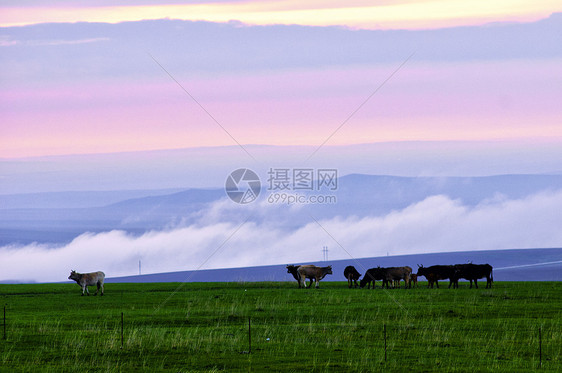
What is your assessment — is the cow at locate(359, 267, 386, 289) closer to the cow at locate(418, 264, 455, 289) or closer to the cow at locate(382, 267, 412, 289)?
the cow at locate(382, 267, 412, 289)

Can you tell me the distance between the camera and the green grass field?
84.7 feet

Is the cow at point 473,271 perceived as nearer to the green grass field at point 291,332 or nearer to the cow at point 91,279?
the green grass field at point 291,332

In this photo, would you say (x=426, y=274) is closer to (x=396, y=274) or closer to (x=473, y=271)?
(x=396, y=274)

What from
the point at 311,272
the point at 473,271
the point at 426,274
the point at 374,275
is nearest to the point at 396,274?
the point at 374,275

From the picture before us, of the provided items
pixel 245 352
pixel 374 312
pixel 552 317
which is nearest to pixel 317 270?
pixel 374 312

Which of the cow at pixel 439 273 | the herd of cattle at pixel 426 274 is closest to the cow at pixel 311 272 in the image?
the herd of cattle at pixel 426 274

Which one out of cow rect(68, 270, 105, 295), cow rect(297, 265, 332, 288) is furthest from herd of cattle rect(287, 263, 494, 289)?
cow rect(68, 270, 105, 295)

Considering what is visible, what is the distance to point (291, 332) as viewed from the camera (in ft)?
105

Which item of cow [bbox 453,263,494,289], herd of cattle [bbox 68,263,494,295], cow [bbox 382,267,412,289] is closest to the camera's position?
herd of cattle [bbox 68,263,494,295]

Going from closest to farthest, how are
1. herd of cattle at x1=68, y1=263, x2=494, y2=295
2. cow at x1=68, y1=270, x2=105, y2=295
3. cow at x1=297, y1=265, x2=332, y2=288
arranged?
cow at x1=68, y1=270, x2=105, y2=295 → herd of cattle at x1=68, y1=263, x2=494, y2=295 → cow at x1=297, y1=265, x2=332, y2=288

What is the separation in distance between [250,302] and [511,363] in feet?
72.0

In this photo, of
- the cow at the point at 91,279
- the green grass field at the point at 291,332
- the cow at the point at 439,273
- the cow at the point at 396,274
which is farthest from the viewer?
the cow at the point at 396,274

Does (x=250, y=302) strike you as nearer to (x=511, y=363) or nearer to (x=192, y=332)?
(x=192, y=332)

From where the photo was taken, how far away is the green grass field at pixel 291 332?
25.8 metres
